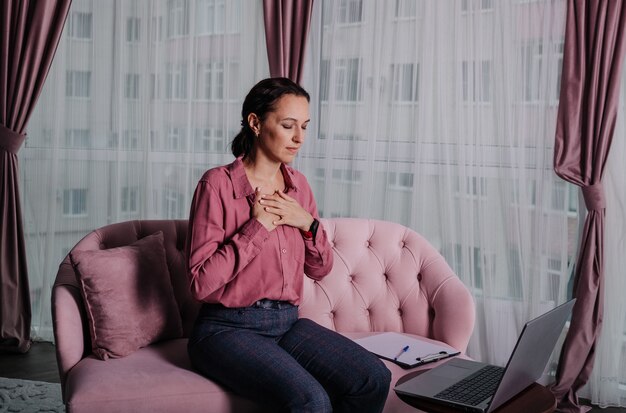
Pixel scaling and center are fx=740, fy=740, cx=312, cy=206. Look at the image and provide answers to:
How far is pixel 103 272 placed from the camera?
2.49 meters

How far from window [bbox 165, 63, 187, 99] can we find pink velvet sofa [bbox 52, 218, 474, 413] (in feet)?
4.16

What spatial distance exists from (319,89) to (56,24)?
1.44 meters

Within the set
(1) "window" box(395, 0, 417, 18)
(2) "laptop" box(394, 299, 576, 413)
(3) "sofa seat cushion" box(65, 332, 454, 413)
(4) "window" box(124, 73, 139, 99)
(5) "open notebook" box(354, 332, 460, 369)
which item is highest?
(1) "window" box(395, 0, 417, 18)

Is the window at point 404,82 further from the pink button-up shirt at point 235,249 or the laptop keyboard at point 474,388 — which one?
the laptop keyboard at point 474,388

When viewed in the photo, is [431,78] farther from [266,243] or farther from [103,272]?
[103,272]

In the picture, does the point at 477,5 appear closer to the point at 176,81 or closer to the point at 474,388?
the point at 176,81

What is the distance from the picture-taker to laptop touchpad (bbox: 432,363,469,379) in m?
2.10

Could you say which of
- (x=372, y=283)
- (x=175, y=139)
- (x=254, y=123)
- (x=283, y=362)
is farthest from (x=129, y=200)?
(x=283, y=362)

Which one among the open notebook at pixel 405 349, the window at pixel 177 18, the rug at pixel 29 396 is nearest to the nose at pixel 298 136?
the open notebook at pixel 405 349

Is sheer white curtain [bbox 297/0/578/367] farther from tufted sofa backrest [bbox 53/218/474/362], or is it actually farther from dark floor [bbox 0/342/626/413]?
dark floor [bbox 0/342/626/413]

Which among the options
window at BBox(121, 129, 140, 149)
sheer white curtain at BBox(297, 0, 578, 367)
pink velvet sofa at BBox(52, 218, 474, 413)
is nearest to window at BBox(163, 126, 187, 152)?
window at BBox(121, 129, 140, 149)

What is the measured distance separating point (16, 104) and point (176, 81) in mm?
841

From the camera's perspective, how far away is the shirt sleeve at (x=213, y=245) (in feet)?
7.19

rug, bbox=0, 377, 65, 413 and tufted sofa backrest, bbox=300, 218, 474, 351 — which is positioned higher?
tufted sofa backrest, bbox=300, 218, 474, 351
